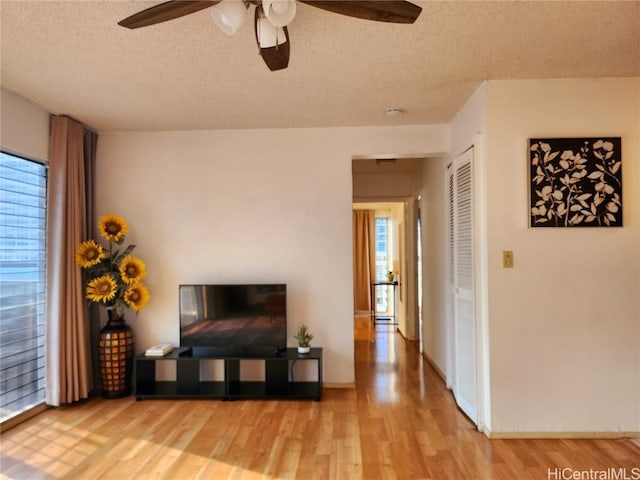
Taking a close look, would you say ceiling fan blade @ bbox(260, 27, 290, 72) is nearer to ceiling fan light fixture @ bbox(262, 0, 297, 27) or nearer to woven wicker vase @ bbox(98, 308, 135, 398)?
ceiling fan light fixture @ bbox(262, 0, 297, 27)

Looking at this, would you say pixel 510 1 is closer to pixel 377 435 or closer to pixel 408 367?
pixel 377 435

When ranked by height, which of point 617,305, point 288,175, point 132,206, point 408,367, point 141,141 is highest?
point 141,141

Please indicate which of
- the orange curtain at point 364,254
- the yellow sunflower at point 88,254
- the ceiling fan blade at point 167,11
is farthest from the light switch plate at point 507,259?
the orange curtain at point 364,254

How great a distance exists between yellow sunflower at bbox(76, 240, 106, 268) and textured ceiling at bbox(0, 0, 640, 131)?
115 cm

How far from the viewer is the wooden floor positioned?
2320 millimetres

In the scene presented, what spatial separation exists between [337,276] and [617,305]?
2.18 meters

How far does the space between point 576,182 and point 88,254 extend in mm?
3927

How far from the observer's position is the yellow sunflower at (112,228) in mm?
3551

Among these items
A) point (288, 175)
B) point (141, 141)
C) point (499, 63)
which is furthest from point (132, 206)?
point (499, 63)

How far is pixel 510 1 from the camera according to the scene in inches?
73.5

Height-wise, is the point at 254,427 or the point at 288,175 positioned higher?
the point at 288,175

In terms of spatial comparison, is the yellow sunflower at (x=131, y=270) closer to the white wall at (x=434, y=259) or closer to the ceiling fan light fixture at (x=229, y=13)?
the ceiling fan light fixture at (x=229, y=13)

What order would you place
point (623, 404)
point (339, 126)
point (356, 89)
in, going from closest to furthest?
point (623, 404) → point (356, 89) → point (339, 126)

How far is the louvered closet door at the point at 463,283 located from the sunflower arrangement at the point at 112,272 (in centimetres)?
281
